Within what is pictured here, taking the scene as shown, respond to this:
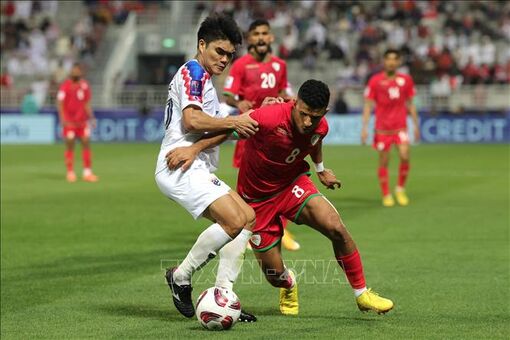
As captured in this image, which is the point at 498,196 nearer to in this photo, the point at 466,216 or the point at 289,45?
the point at 466,216

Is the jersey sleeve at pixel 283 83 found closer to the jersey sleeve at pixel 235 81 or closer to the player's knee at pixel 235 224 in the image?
the jersey sleeve at pixel 235 81

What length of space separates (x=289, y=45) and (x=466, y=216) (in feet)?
85.6

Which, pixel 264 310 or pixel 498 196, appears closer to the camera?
pixel 264 310

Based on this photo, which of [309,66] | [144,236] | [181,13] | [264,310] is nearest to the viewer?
[264,310]

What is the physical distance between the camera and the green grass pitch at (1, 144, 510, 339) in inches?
316

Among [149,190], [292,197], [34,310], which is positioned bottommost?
[149,190]

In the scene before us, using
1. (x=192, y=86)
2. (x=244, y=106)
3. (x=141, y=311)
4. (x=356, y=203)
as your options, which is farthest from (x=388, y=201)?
(x=192, y=86)

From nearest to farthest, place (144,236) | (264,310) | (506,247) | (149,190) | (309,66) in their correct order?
(264,310)
(506,247)
(144,236)
(149,190)
(309,66)

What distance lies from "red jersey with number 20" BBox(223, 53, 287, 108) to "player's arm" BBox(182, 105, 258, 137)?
203 inches

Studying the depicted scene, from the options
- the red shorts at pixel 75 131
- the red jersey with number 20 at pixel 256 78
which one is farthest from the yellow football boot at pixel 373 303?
the red shorts at pixel 75 131

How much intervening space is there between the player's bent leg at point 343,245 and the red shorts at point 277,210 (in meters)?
0.10

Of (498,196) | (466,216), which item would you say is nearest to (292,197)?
(466,216)

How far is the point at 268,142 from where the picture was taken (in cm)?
823

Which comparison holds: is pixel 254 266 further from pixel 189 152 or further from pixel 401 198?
pixel 401 198
